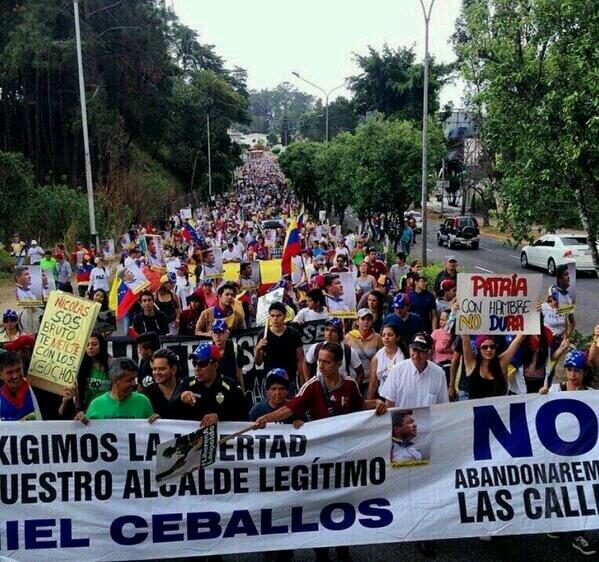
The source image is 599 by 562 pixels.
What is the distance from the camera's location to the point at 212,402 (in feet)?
16.3

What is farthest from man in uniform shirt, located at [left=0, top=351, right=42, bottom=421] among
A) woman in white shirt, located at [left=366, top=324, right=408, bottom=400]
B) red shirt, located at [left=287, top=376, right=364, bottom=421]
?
woman in white shirt, located at [left=366, top=324, right=408, bottom=400]

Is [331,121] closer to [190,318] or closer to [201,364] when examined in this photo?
[190,318]

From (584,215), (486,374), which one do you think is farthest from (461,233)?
(486,374)

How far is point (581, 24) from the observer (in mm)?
8453

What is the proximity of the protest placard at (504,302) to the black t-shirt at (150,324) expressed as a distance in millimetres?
3697

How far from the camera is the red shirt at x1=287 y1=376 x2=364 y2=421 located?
5.02 meters

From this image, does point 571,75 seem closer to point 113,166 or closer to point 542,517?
point 542,517

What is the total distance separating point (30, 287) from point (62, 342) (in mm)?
6944

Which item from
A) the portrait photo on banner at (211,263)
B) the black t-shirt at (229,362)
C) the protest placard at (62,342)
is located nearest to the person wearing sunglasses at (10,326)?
the protest placard at (62,342)

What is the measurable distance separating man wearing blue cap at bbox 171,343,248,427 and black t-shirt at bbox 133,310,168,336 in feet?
10.5

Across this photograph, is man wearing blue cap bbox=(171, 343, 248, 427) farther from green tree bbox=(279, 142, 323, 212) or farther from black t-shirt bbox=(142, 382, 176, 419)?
green tree bbox=(279, 142, 323, 212)

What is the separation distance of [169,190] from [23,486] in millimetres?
41567

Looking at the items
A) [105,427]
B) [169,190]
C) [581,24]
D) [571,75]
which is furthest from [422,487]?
[169,190]

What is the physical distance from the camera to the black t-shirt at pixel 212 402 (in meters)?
4.92
